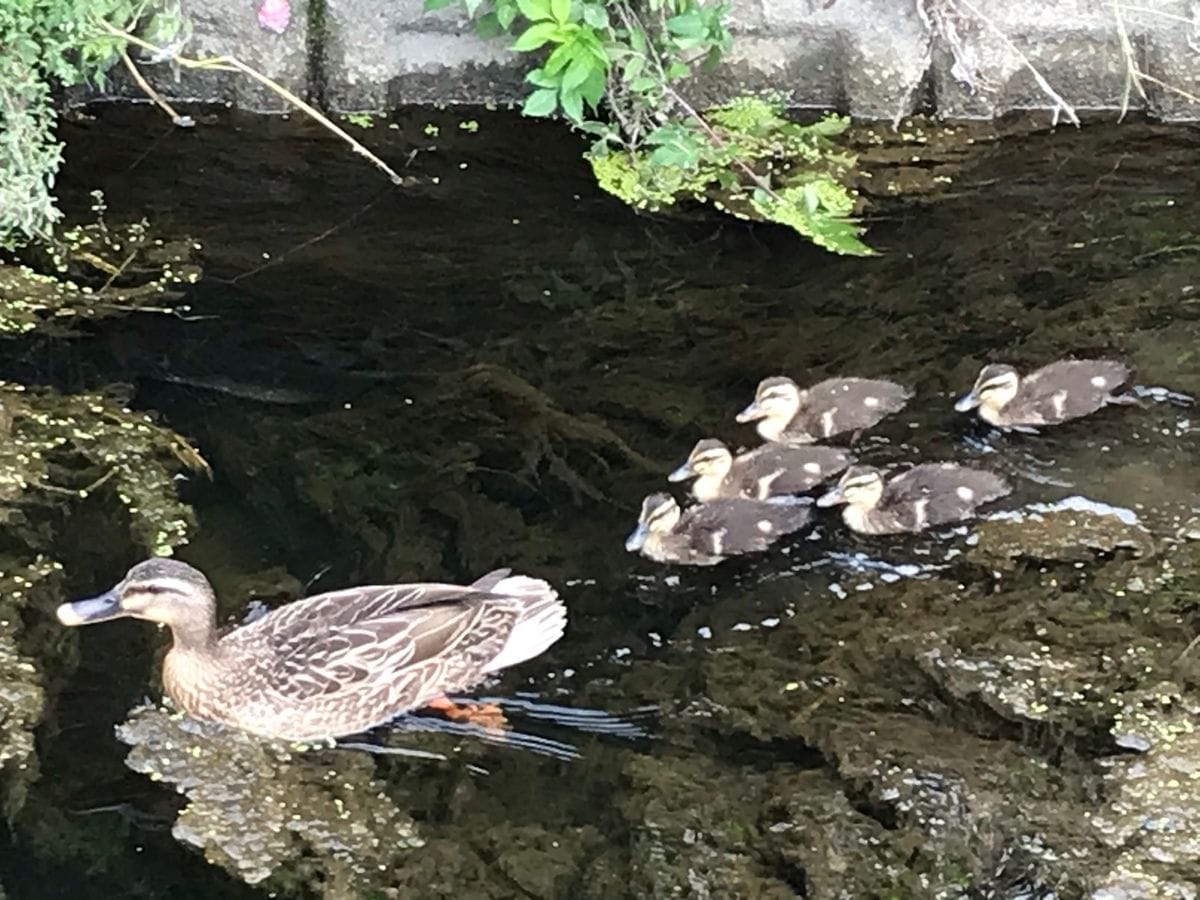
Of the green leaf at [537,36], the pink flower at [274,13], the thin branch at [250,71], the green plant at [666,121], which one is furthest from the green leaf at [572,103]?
the pink flower at [274,13]

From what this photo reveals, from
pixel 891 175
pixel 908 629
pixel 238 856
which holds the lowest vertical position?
pixel 238 856

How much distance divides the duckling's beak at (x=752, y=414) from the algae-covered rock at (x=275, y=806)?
1.39m

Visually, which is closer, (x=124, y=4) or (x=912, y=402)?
(x=912, y=402)

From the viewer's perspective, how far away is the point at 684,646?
332 cm

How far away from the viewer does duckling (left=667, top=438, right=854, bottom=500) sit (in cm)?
368

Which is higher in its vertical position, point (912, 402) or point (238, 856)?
point (912, 402)

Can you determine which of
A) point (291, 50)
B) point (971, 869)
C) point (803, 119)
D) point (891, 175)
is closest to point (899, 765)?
point (971, 869)

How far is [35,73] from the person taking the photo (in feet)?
13.8

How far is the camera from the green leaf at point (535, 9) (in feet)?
14.5

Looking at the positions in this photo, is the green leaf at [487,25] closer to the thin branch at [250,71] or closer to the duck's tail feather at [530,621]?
the thin branch at [250,71]

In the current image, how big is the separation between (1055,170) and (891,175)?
1.83 feet

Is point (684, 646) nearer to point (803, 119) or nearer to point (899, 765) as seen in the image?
point (899, 765)

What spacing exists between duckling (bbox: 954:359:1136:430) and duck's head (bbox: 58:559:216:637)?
2.01 meters

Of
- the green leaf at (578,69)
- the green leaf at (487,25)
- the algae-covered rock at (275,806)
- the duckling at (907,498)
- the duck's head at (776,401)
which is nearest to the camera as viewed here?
the algae-covered rock at (275,806)
